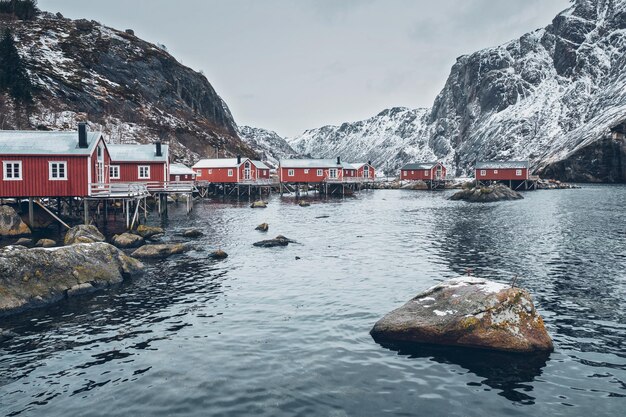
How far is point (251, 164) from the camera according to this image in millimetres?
98875

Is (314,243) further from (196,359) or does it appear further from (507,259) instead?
(196,359)

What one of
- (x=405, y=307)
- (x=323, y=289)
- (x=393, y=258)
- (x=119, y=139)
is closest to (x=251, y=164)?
(x=119, y=139)

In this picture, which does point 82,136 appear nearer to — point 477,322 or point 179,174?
point 477,322

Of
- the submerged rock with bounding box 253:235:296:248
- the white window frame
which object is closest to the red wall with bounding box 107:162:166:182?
the white window frame

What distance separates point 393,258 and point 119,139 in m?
82.9

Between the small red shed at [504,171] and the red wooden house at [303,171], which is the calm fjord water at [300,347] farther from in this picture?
the small red shed at [504,171]

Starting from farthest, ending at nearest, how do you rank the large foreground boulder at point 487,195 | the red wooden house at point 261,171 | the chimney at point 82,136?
the red wooden house at point 261,171, the large foreground boulder at point 487,195, the chimney at point 82,136

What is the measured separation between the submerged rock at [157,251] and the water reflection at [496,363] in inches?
718

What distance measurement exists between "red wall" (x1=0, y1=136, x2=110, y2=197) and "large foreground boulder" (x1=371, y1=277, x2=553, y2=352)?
102 ft

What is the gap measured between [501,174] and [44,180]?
101900 mm

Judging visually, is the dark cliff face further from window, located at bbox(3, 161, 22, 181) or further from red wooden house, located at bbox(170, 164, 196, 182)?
window, located at bbox(3, 161, 22, 181)

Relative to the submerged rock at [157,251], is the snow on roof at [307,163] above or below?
above

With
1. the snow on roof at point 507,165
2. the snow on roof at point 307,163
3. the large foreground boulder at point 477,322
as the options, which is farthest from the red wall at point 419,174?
the large foreground boulder at point 477,322

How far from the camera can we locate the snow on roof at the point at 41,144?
120 ft
